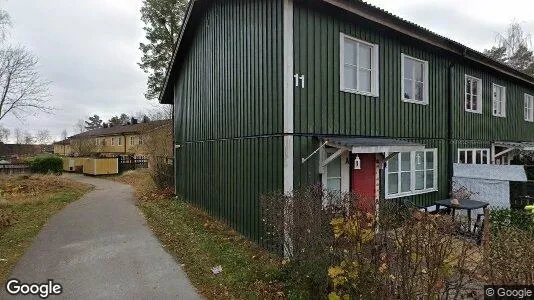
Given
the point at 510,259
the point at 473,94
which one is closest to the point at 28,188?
the point at 510,259

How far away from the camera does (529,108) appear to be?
18.2 meters

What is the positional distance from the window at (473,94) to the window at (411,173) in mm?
3447

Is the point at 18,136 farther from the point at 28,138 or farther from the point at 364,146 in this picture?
the point at 364,146

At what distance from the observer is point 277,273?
19.9ft

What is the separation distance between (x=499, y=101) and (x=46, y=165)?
3003 cm

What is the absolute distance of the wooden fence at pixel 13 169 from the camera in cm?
2448

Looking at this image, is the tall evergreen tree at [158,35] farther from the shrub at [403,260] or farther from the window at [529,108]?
the shrub at [403,260]

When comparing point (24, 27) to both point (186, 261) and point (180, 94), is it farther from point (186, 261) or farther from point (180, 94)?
point (186, 261)

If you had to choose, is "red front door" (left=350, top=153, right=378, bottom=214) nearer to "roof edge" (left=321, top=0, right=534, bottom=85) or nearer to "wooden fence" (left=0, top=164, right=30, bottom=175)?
"roof edge" (left=321, top=0, right=534, bottom=85)

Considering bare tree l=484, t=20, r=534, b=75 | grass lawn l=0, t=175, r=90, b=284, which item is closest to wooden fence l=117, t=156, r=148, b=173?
grass lawn l=0, t=175, r=90, b=284

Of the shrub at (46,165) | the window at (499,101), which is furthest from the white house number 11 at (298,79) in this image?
the shrub at (46,165)

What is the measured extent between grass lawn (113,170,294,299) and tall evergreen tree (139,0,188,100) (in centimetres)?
1806

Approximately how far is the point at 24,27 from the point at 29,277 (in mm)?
18844

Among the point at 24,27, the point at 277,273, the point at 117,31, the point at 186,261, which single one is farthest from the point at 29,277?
the point at 117,31
